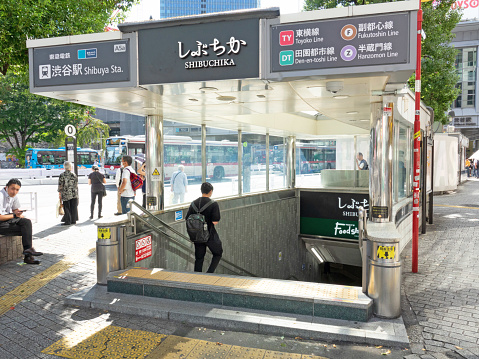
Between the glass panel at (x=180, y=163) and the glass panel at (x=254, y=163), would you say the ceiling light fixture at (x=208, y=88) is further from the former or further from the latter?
the glass panel at (x=254, y=163)

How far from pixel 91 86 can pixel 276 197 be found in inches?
295

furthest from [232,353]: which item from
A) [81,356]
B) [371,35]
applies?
[371,35]

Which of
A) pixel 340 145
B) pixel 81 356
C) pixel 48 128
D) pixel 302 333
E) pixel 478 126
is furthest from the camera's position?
pixel 478 126

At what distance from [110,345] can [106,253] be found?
1820 millimetres

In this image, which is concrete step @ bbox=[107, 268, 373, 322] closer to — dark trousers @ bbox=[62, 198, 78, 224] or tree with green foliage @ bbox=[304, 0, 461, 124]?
dark trousers @ bbox=[62, 198, 78, 224]

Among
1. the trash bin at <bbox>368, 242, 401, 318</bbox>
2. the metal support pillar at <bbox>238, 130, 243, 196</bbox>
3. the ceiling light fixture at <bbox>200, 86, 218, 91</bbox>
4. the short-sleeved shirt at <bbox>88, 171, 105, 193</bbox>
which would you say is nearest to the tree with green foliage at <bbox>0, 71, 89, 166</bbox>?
the short-sleeved shirt at <bbox>88, 171, 105, 193</bbox>

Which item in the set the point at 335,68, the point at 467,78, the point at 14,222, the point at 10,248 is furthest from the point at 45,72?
the point at 467,78

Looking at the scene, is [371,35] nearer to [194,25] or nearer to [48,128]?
[194,25]

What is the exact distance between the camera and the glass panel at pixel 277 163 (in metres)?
12.3

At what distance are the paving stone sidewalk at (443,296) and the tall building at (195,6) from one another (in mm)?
126200

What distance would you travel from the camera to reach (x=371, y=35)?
13.6 ft

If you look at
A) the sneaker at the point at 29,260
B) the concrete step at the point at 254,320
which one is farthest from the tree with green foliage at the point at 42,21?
the concrete step at the point at 254,320

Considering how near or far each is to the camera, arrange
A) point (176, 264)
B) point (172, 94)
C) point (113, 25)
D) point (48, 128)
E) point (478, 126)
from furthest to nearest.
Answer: point (478, 126) → point (48, 128) → point (113, 25) → point (176, 264) → point (172, 94)

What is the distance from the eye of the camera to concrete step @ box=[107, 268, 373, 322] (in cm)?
419
